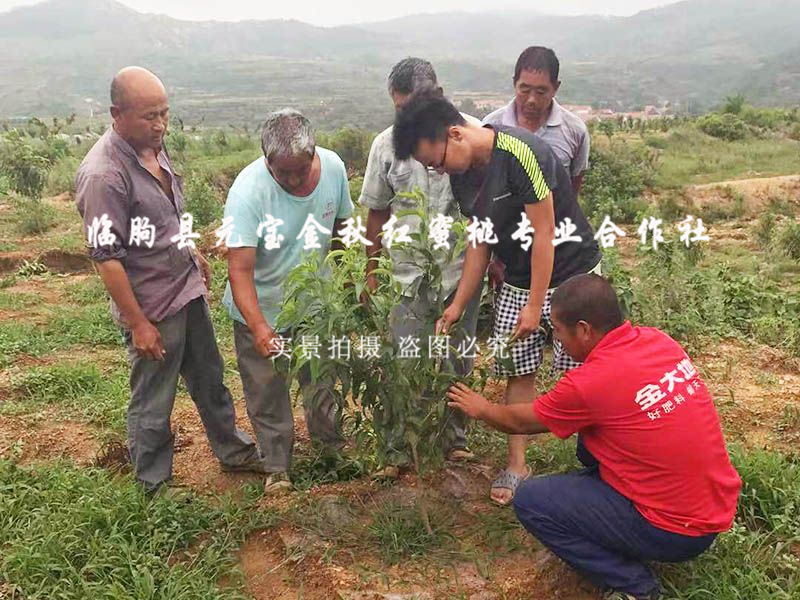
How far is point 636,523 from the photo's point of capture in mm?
2332

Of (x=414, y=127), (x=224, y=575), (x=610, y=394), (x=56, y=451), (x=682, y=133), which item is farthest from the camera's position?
(x=682, y=133)

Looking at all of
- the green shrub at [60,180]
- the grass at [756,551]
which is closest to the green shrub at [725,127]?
the green shrub at [60,180]

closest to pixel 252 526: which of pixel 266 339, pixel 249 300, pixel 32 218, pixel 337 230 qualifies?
pixel 266 339

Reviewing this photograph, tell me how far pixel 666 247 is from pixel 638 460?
3464 mm

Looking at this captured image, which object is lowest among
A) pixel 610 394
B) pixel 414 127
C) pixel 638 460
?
pixel 638 460

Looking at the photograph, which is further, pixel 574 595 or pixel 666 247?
pixel 666 247

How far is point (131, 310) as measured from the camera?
2.79m

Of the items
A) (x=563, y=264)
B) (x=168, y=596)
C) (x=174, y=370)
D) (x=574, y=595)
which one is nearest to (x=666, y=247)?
(x=563, y=264)

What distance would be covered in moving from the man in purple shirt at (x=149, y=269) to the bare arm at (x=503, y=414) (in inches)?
50.6

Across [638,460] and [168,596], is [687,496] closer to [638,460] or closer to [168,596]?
[638,460]

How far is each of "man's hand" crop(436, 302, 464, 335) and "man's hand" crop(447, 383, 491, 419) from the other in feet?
0.71

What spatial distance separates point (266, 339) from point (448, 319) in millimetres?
745

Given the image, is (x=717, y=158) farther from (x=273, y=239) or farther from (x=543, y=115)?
(x=273, y=239)

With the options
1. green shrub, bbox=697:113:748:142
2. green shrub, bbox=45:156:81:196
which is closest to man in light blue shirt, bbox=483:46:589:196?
green shrub, bbox=45:156:81:196
